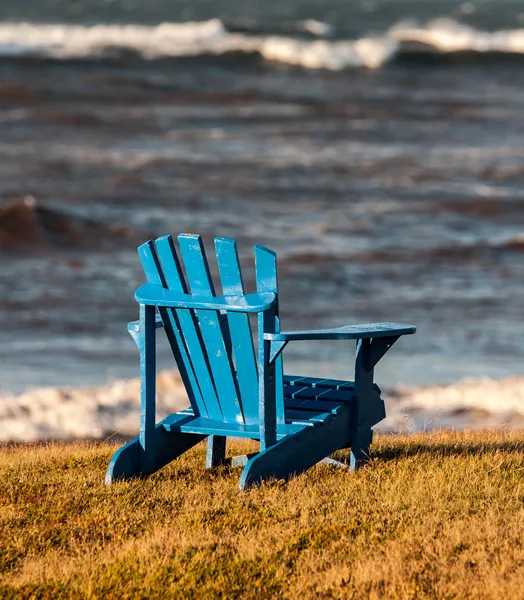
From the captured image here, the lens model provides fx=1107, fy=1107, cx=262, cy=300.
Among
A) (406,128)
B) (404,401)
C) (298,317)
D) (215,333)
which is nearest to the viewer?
(215,333)

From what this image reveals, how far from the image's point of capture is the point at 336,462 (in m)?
5.70

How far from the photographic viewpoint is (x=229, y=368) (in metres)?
5.26

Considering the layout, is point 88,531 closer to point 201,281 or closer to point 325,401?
point 201,281

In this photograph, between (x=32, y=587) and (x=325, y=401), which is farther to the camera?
(x=325, y=401)

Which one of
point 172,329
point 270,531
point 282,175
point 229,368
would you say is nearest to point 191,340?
point 172,329

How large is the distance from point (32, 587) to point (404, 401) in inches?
210

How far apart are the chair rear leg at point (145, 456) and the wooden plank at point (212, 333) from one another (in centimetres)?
31

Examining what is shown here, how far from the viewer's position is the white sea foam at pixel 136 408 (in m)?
8.16

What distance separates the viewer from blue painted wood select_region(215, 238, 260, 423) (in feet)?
16.6

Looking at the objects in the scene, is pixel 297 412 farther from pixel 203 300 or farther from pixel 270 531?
pixel 270 531

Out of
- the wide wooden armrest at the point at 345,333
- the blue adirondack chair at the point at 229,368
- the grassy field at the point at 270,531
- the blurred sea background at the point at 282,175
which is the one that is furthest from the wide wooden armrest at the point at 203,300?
the blurred sea background at the point at 282,175

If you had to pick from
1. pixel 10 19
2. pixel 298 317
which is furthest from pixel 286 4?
pixel 298 317

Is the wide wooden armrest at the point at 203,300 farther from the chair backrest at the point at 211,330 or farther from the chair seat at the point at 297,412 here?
the chair seat at the point at 297,412

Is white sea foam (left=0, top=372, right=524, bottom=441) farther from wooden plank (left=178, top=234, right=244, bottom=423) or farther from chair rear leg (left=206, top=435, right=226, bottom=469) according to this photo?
wooden plank (left=178, top=234, right=244, bottom=423)
